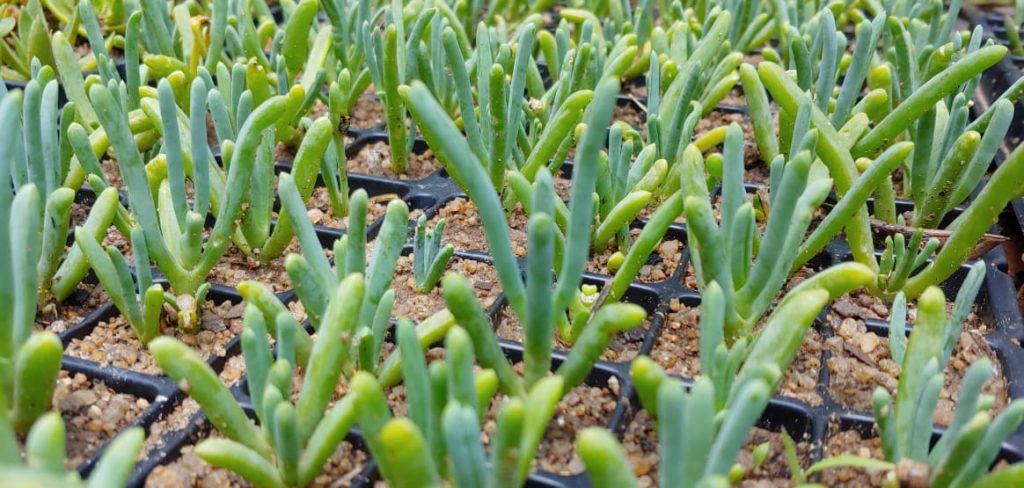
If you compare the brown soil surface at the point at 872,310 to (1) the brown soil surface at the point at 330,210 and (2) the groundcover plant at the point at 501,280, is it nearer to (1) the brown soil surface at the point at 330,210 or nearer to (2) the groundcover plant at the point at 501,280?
(2) the groundcover plant at the point at 501,280

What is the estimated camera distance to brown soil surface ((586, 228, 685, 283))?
1.41 metres

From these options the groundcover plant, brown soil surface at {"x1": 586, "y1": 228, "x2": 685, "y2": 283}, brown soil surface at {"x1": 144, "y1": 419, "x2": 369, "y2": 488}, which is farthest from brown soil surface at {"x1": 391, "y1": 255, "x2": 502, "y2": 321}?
brown soil surface at {"x1": 144, "y1": 419, "x2": 369, "y2": 488}

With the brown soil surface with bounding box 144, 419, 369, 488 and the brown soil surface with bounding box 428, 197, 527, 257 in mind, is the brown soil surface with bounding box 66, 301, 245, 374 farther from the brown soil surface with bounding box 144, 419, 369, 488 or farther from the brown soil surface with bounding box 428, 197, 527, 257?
the brown soil surface with bounding box 428, 197, 527, 257

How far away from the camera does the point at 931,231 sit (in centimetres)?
143

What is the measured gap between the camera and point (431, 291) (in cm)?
136

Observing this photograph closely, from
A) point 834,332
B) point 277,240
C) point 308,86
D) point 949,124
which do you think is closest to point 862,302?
point 834,332

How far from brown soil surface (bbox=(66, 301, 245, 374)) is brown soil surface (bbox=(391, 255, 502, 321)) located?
0.23 meters

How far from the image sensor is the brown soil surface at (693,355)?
1.15 m

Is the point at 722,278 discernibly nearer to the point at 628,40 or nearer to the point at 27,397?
the point at 27,397

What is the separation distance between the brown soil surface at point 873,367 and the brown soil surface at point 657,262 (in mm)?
262

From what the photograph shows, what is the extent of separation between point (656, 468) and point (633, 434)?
0.21ft

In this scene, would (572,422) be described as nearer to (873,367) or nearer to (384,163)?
(873,367)

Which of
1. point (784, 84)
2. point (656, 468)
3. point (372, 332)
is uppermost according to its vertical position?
point (784, 84)

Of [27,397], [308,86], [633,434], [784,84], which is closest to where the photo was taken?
[27,397]
